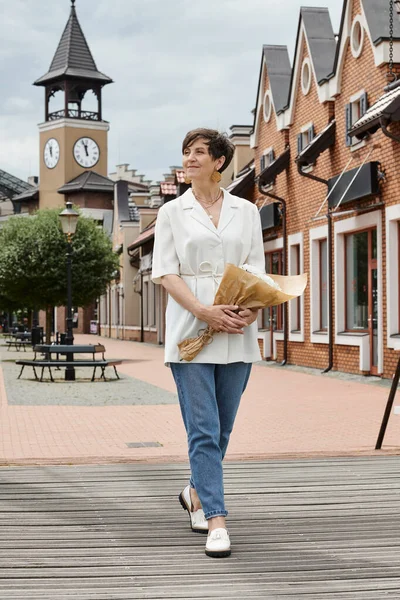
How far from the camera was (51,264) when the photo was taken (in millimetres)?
29484

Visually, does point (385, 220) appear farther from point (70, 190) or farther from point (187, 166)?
point (70, 190)

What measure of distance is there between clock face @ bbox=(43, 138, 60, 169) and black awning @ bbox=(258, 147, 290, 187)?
161ft

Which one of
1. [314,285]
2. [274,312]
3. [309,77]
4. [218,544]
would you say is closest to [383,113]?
[314,285]

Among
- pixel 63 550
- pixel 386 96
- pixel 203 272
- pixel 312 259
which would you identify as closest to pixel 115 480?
pixel 63 550

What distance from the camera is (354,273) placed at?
2020 cm

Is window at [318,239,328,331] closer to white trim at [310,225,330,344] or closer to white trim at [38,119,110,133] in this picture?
white trim at [310,225,330,344]

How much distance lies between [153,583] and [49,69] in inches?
2815

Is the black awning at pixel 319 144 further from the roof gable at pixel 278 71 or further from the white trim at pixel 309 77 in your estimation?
the roof gable at pixel 278 71

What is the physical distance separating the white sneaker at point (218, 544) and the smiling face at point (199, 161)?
175cm

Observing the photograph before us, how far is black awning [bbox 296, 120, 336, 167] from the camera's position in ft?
68.2

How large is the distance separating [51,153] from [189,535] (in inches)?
2739

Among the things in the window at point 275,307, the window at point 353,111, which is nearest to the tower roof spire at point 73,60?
the window at point 275,307

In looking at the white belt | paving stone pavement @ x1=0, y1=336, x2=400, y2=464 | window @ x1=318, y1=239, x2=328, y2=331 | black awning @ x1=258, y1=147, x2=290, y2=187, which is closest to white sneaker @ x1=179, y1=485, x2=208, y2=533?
the white belt

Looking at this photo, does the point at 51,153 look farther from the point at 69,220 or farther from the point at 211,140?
the point at 211,140
